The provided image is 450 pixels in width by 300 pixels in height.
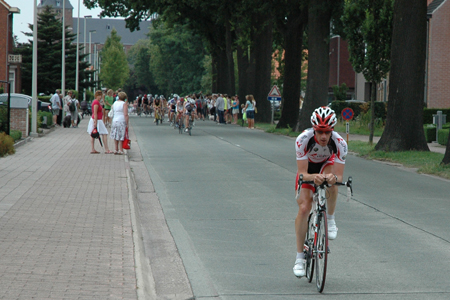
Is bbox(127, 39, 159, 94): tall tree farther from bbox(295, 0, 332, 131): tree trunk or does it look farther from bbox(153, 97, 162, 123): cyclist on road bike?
bbox(295, 0, 332, 131): tree trunk

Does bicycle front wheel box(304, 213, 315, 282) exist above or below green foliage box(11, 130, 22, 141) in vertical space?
below

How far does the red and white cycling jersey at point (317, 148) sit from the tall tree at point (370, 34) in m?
18.3

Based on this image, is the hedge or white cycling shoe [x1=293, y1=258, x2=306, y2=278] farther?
the hedge

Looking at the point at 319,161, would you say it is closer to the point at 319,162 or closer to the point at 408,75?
the point at 319,162

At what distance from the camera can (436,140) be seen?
28.6 metres

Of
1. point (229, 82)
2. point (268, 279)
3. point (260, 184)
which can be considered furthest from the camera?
point (229, 82)

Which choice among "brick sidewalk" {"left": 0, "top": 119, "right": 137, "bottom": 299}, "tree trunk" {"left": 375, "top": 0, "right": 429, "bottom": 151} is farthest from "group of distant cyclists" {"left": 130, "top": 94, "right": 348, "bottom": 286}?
"tree trunk" {"left": 375, "top": 0, "right": 429, "bottom": 151}

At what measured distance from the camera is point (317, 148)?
6215mm

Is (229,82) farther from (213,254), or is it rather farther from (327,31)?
(213,254)

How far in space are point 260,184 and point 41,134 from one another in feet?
54.8

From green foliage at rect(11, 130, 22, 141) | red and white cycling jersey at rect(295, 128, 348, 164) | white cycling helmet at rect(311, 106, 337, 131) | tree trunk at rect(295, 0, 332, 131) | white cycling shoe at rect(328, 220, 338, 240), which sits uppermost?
tree trunk at rect(295, 0, 332, 131)

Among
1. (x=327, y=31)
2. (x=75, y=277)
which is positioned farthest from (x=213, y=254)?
(x=327, y=31)

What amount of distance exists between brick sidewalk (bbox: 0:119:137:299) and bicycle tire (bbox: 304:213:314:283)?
1.54 metres

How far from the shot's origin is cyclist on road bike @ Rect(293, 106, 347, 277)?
6.00m
